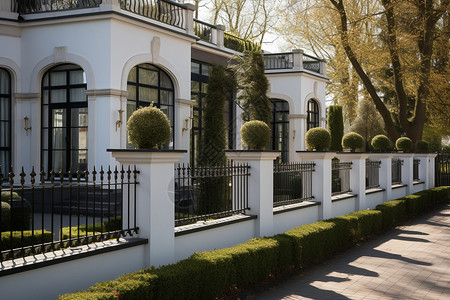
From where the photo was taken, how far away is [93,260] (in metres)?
5.64

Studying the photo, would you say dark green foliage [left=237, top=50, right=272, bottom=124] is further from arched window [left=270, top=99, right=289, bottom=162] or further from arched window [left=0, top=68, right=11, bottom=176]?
arched window [left=270, top=99, right=289, bottom=162]

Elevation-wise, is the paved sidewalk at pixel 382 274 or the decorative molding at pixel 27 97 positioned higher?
the decorative molding at pixel 27 97

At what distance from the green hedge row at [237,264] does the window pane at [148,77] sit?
7614mm

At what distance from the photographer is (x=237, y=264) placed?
6887 millimetres

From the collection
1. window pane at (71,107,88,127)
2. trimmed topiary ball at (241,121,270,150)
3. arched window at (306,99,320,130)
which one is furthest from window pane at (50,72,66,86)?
arched window at (306,99,320,130)

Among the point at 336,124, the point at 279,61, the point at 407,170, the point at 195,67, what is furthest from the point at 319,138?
the point at 279,61

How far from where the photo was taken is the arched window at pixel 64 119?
14.1 meters

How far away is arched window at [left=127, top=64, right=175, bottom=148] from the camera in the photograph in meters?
14.7

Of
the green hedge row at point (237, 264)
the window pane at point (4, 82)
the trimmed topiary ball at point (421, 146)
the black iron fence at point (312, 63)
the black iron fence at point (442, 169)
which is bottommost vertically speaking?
the green hedge row at point (237, 264)

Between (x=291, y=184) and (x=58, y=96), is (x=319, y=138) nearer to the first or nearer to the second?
(x=291, y=184)

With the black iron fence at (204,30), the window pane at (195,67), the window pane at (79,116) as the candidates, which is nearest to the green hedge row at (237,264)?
the window pane at (79,116)

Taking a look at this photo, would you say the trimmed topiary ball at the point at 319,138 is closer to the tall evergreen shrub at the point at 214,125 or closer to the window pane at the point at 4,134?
the tall evergreen shrub at the point at 214,125

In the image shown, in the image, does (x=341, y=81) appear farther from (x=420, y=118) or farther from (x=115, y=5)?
(x=115, y=5)

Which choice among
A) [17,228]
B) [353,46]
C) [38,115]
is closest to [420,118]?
[353,46]
